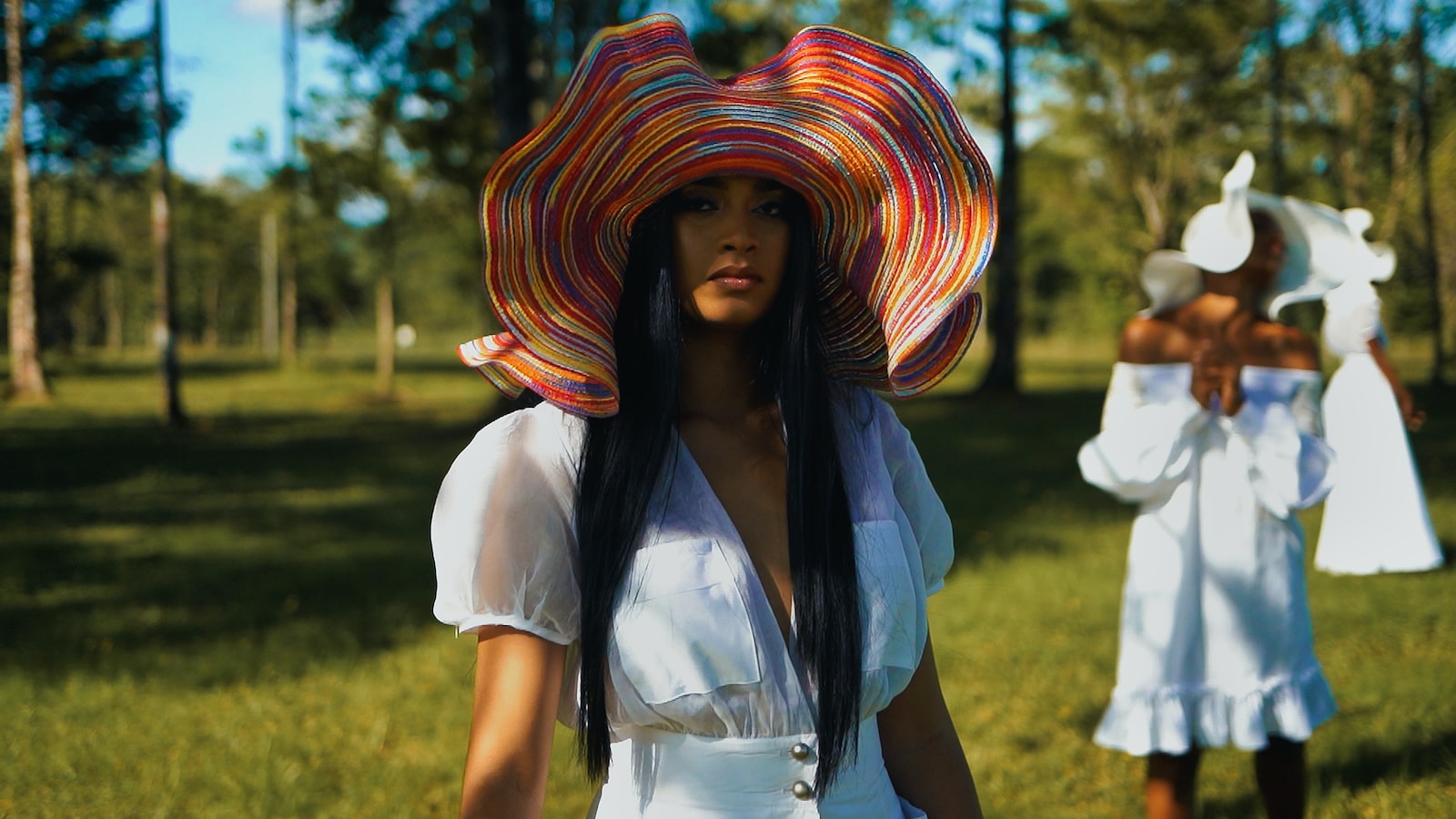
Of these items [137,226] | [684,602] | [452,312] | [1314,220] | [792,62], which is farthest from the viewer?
[452,312]

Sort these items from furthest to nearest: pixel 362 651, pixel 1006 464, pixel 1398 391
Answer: pixel 1006 464, pixel 362 651, pixel 1398 391

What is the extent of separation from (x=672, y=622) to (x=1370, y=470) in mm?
4784

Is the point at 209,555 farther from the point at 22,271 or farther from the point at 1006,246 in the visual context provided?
the point at 22,271

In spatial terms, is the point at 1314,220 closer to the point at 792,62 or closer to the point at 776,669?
the point at 792,62

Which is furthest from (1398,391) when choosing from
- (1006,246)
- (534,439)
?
(1006,246)

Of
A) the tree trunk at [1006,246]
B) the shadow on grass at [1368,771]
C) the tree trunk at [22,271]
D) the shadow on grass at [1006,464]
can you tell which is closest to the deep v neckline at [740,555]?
the shadow on grass at [1368,771]

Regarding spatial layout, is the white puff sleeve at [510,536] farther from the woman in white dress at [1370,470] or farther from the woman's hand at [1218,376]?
the woman in white dress at [1370,470]

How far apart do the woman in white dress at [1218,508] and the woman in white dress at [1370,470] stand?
1030 mm

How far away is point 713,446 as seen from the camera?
78.5 inches

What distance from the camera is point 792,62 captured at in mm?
1982

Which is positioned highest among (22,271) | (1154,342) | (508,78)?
(508,78)

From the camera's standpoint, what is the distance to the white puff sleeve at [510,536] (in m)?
1.74

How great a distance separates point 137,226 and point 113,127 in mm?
41668

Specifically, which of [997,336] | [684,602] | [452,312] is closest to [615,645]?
[684,602]
